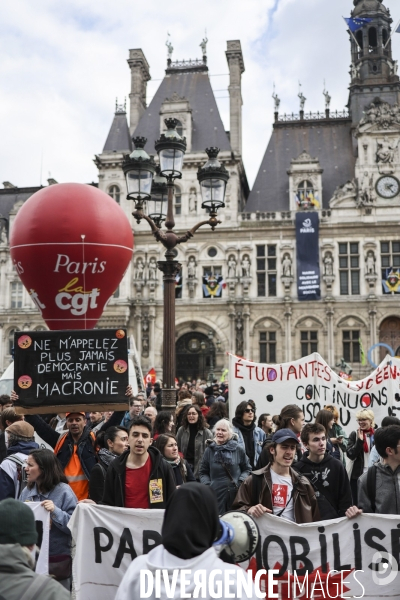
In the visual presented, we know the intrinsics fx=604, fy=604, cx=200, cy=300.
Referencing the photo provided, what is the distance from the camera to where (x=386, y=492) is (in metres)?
4.76

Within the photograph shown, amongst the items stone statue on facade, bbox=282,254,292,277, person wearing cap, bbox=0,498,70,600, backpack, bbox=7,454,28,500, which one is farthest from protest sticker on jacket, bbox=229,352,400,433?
stone statue on facade, bbox=282,254,292,277

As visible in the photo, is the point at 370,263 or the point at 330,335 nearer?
the point at 330,335

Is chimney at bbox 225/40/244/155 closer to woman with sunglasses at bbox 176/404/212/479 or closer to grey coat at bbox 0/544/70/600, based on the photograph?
woman with sunglasses at bbox 176/404/212/479

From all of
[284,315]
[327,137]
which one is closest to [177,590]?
[284,315]

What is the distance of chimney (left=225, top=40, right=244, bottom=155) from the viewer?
3341cm

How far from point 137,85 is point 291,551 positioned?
35.9 metres

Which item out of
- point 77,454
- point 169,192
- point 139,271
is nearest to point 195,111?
point 139,271

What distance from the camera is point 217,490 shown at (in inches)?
244

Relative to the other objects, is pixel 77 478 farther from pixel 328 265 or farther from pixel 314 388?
pixel 328 265

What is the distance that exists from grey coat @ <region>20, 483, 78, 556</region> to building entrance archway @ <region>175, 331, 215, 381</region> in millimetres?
26570

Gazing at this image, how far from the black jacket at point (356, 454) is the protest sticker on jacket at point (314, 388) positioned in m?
2.70

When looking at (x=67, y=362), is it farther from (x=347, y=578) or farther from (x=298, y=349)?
(x=298, y=349)

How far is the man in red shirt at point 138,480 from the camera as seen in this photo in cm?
485

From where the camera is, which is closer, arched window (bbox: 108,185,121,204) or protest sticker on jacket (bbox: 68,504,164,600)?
protest sticker on jacket (bbox: 68,504,164,600)
